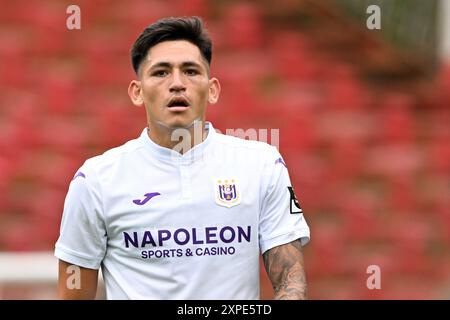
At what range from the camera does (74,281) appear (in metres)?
3.12

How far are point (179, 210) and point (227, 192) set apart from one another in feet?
0.50

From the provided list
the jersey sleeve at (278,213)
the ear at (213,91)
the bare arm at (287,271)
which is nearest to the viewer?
the bare arm at (287,271)

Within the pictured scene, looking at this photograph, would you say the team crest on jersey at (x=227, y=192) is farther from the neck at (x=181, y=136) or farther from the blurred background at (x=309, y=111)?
the blurred background at (x=309, y=111)

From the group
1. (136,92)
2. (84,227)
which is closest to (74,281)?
(84,227)

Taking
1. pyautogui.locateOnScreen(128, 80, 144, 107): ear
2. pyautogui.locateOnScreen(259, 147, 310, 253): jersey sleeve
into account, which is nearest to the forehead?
pyautogui.locateOnScreen(128, 80, 144, 107): ear

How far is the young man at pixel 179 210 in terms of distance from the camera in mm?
3016

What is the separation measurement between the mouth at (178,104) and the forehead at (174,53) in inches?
5.1

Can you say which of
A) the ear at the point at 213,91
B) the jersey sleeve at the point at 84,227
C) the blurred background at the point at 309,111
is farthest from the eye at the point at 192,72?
the blurred background at the point at 309,111

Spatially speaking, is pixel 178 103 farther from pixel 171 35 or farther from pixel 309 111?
pixel 309 111

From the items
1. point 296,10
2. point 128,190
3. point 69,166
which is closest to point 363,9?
point 296,10

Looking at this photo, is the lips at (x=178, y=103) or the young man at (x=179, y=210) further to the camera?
the lips at (x=178, y=103)

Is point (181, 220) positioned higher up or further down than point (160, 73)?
further down

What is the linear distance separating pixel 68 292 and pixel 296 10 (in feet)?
10.9

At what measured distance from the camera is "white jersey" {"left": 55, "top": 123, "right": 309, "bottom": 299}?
9.89ft
